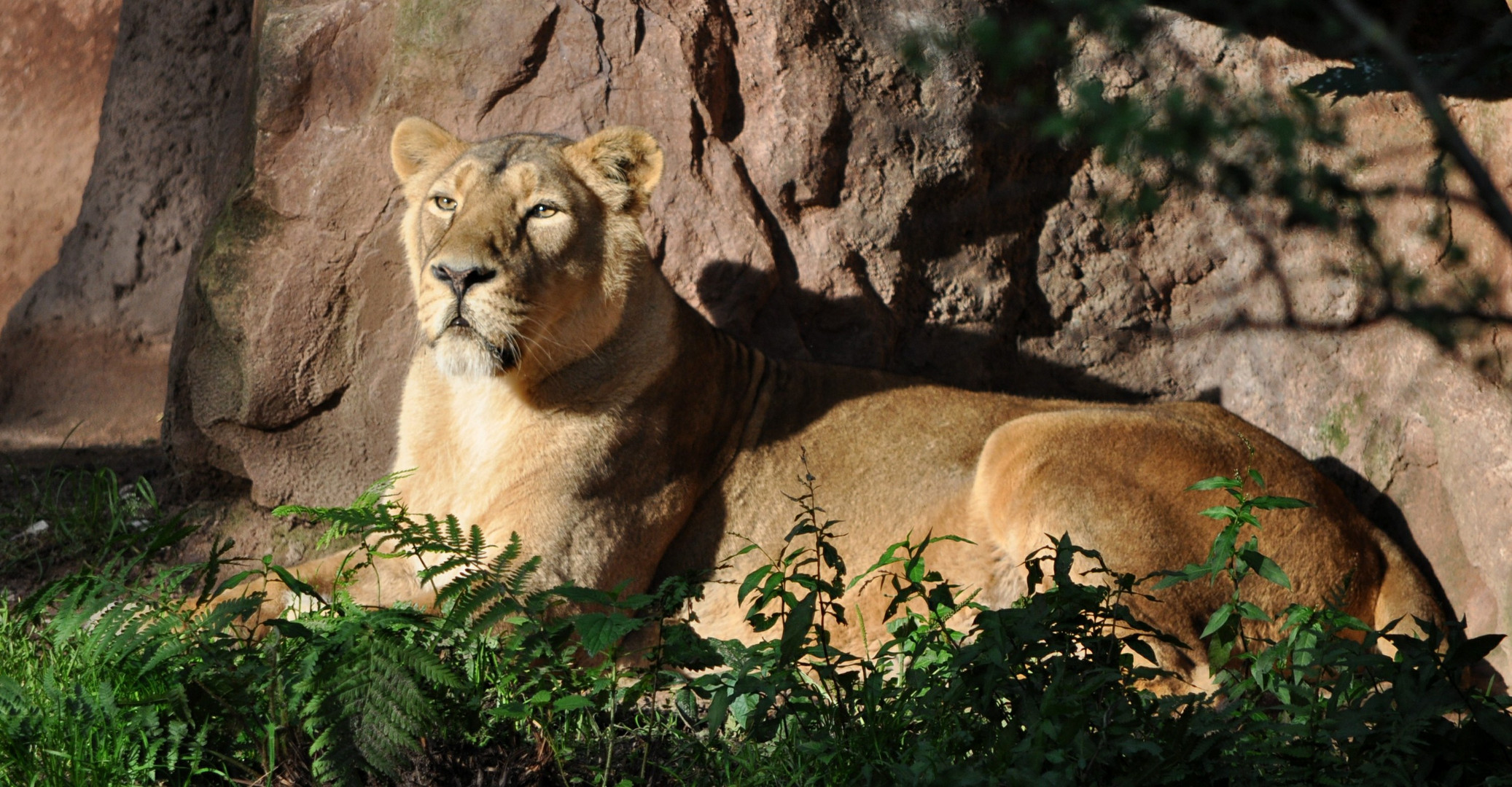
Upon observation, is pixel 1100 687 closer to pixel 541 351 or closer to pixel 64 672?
pixel 541 351

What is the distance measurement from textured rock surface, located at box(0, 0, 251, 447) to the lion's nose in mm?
3833

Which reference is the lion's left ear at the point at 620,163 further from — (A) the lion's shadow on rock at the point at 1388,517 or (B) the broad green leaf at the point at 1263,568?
(A) the lion's shadow on rock at the point at 1388,517

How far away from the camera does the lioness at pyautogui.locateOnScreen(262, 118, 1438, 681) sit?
4.57m

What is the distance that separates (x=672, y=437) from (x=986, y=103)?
8.22ft

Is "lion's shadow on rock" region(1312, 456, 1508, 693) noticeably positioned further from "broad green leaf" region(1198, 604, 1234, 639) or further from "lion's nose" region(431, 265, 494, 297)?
"lion's nose" region(431, 265, 494, 297)

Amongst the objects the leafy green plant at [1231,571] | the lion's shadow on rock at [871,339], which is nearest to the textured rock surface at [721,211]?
the lion's shadow on rock at [871,339]

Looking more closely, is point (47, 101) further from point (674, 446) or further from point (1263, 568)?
point (1263, 568)

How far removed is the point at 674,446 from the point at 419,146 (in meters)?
1.67

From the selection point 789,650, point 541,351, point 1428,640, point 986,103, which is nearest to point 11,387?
point 541,351

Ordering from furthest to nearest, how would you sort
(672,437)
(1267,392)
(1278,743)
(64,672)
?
1. (1267,392)
2. (672,437)
3. (64,672)
4. (1278,743)

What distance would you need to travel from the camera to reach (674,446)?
4.98 metres

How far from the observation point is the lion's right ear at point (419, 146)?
520 centimetres

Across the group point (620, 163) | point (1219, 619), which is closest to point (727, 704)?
point (1219, 619)

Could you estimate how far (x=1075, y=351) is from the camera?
20.9 ft
